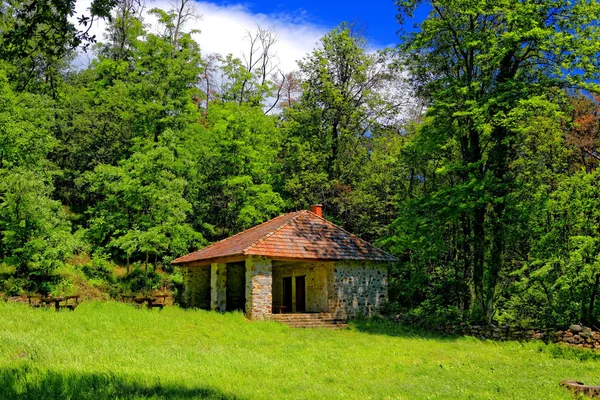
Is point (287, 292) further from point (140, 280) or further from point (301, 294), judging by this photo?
point (140, 280)

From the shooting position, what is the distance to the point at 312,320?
19.4 meters

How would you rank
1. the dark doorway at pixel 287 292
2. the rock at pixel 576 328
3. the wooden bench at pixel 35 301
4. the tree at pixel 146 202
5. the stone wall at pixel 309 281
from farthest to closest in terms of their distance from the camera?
the dark doorway at pixel 287 292 → the tree at pixel 146 202 → the stone wall at pixel 309 281 → the wooden bench at pixel 35 301 → the rock at pixel 576 328

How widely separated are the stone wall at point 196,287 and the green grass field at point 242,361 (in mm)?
6512

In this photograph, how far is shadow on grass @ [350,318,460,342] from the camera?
16.7 meters

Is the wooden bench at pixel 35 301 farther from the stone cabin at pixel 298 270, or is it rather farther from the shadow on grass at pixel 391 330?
the shadow on grass at pixel 391 330

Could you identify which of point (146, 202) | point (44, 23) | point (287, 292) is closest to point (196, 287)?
point (287, 292)

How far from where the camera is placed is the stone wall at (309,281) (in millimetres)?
21156

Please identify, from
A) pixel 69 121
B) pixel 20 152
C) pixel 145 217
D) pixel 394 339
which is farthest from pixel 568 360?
pixel 69 121

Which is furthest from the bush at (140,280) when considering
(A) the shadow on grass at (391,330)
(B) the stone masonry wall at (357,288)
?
(A) the shadow on grass at (391,330)

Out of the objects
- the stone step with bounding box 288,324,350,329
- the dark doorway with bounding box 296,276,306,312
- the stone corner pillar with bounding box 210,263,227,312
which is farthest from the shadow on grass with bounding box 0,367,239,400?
the dark doorway with bounding box 296,276,306,312

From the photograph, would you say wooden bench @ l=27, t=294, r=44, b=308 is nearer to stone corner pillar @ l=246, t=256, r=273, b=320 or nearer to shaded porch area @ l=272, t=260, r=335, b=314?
stone corner pillar @ l=246, t=256, r=273, b=320

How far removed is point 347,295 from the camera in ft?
68.3

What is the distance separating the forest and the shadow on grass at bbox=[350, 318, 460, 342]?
2.49 ft

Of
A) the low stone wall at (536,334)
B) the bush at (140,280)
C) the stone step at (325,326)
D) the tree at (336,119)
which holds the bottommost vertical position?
the stone step at (325,326)
